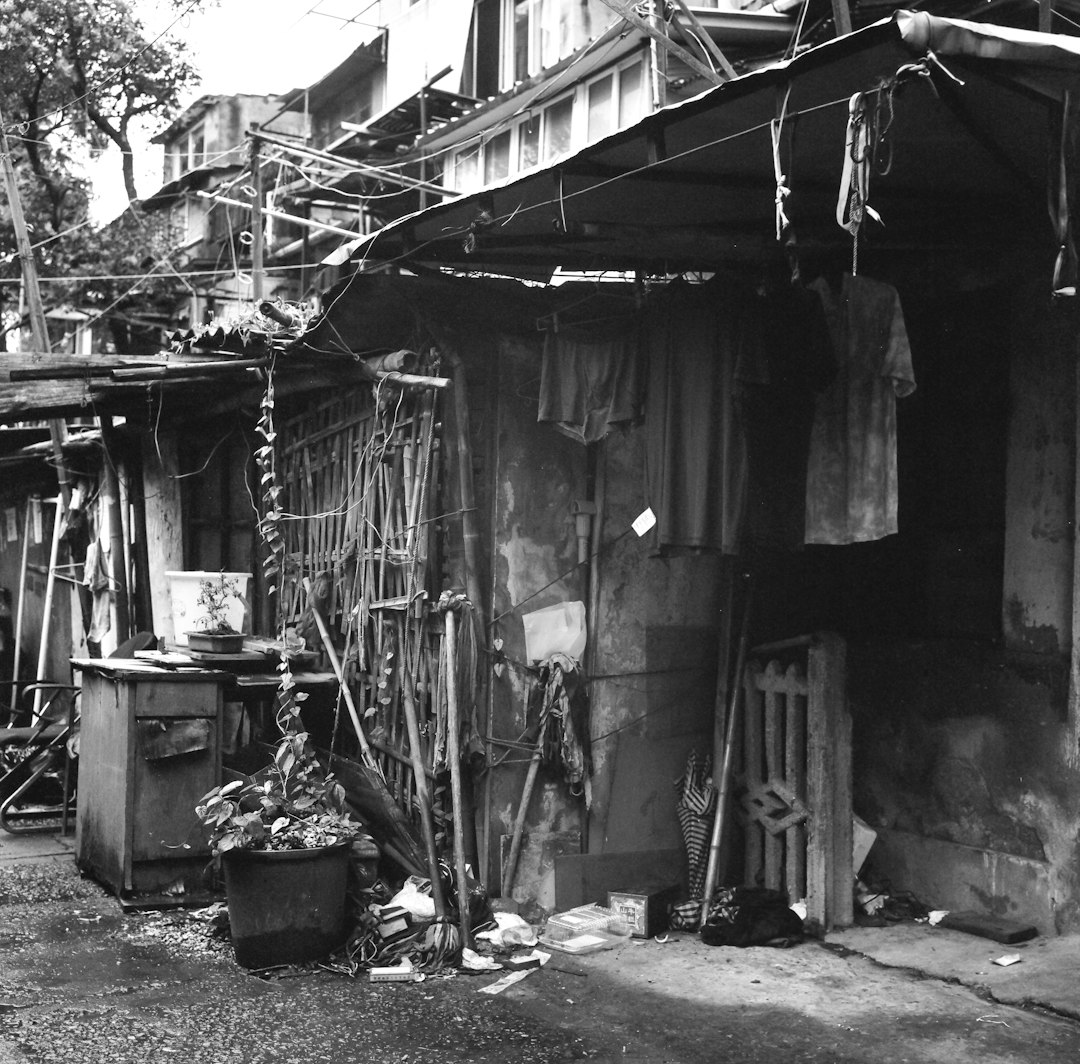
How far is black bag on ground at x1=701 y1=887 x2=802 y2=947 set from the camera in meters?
7.02

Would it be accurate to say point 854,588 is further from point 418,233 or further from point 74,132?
point 74,132

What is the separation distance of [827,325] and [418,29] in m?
16.5

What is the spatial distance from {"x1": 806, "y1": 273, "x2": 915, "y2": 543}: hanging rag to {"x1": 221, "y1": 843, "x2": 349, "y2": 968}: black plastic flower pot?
3279mm

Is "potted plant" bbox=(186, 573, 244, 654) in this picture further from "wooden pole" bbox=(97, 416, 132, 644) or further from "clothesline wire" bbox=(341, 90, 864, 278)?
"wooden pole" bbox=(97, 416, 132, 644)

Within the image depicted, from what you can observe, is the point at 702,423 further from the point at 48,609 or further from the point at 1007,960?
the point at 48,609

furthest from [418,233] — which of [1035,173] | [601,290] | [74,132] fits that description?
[74,132]

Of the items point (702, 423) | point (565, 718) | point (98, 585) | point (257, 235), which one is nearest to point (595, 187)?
point (702, 423)

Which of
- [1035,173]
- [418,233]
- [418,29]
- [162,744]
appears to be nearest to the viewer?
[1035,173]

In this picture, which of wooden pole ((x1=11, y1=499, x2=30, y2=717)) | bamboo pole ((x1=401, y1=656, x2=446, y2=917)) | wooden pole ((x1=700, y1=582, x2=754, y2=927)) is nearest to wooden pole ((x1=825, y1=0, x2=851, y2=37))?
wooden pole ((x1=700, y1=582, x2=754, y2=927))

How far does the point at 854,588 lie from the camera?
26.8 ft

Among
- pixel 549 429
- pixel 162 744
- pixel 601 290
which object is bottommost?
pixel 162 744

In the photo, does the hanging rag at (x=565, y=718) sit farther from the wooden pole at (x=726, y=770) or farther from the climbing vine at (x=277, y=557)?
the climbing vine at (x=277, y=557)

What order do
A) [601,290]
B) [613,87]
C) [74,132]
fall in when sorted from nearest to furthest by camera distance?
[601,290] → [613,87] → [74,132]

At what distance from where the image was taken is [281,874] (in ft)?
22.0
